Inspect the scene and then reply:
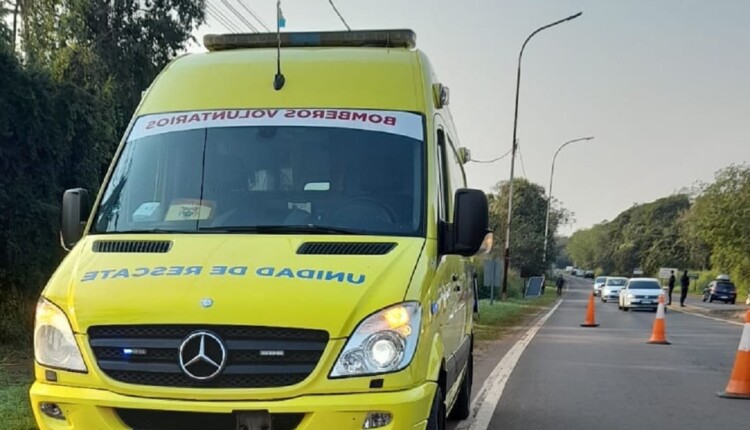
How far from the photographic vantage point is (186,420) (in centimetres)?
368

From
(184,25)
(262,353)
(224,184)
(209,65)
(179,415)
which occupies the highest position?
(184,25)

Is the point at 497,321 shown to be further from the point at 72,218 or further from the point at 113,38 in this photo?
the point at 72,218

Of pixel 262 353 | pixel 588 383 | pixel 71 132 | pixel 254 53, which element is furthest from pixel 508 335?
pixel 262 353

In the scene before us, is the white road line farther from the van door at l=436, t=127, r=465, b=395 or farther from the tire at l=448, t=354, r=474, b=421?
the van door at l=436, t=127, r=465, b=395

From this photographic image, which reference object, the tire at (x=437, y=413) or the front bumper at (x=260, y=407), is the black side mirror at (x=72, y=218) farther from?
the tire at (x=437, y=413)

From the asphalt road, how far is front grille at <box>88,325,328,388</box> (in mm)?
3923

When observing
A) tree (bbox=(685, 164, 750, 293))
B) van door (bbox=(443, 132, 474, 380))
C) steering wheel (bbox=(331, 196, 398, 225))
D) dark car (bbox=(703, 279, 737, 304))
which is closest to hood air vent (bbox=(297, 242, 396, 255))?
steering wheel (bbox=(331, 196, 398, 225))

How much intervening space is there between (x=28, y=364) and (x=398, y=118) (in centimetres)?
729

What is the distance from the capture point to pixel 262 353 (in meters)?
3.69

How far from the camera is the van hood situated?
373cm

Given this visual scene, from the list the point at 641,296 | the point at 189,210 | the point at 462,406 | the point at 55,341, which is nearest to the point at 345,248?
the point at 189,210

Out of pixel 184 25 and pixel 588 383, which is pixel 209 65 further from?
pixel 184 25

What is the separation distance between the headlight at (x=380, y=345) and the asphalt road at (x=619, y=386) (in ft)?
12.0

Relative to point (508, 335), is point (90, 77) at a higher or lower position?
higher
